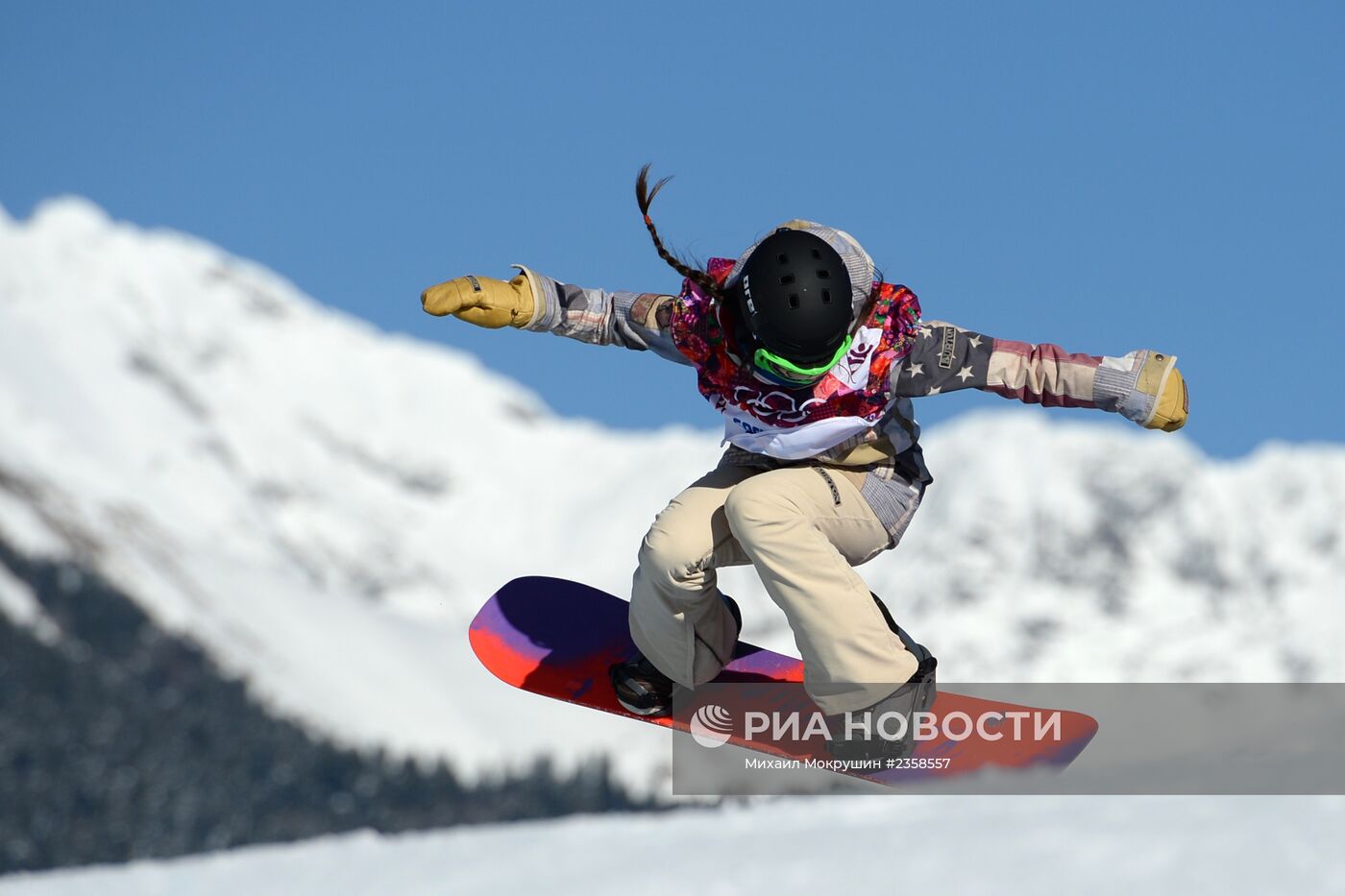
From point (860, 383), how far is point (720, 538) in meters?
0.97

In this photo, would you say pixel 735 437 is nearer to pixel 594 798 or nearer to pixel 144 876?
pixel 144 876

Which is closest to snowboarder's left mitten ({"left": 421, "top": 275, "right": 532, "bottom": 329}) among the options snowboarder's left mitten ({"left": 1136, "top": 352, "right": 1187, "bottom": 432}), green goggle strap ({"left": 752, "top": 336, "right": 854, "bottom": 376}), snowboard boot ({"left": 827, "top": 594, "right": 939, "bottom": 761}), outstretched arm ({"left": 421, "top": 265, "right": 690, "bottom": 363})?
outstretched arm ({"left": 421, "top": 265, "right": 690, "bottom": 363})

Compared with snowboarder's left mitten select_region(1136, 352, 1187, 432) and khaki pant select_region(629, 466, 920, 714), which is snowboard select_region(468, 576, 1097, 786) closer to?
khaki pant select_region(629, 466, 920, 714)

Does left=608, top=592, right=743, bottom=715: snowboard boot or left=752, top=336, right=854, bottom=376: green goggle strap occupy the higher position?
left=752, top=336, right=854, bottom=376: green goggle strap

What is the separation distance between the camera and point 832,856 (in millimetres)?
9805

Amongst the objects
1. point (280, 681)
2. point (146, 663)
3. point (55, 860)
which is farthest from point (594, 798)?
point (280, 681)

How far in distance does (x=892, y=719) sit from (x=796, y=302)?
2.22m

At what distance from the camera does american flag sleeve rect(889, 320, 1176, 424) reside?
733 cm

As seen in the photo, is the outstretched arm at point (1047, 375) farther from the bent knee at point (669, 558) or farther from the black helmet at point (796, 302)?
the bent knee at point (669, 558)

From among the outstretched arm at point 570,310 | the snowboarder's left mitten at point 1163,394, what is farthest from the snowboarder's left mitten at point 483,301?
the snowboarder's left mitten at point 1163,394

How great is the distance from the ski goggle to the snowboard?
227 cm

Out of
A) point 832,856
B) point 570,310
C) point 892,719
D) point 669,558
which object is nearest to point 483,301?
point 570,310

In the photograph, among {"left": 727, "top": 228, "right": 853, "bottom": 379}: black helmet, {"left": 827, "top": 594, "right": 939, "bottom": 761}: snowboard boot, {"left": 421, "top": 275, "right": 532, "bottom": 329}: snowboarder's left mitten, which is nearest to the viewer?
{"left": 727, "top": 228, "right": 853, "bottom": 379}: black helmet

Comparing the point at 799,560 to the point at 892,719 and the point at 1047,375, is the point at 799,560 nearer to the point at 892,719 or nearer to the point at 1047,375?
the point at 892,719
